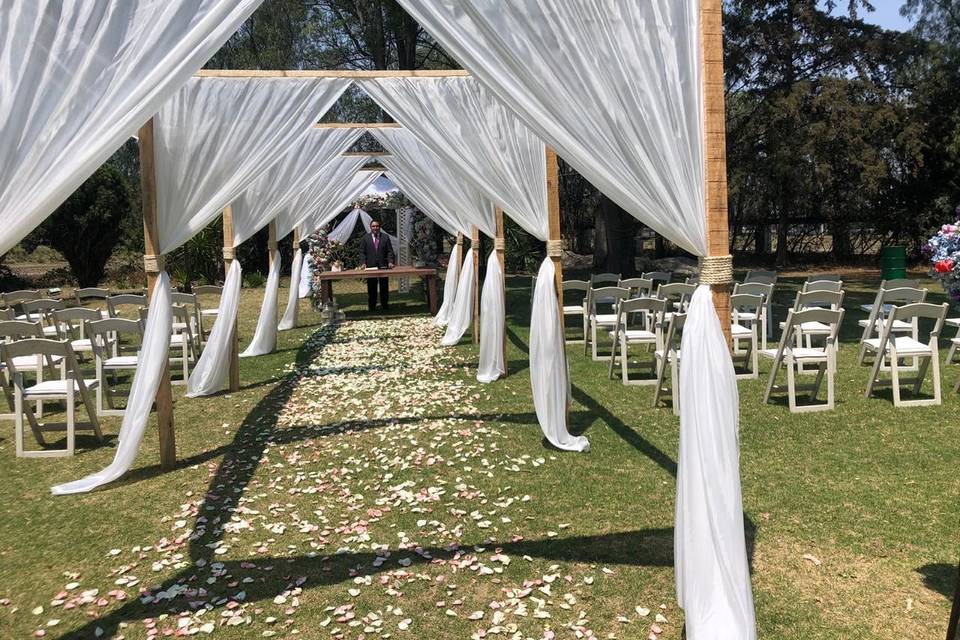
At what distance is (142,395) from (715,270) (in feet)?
12.1

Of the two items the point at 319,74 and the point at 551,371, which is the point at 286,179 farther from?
the point at 551,371

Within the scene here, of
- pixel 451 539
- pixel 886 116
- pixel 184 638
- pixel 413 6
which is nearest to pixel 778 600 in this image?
pixel 451 539

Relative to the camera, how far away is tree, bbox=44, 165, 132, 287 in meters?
18.2

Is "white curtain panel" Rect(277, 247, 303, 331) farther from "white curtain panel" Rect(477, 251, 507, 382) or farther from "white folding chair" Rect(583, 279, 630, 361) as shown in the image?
"white curtain panel" Rect(477, 251, 507, 382)

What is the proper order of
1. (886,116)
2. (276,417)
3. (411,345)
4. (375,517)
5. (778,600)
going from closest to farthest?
(778,600) < (375,517) < (276,417) < (411,345) < (886,116)

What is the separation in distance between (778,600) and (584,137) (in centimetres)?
216

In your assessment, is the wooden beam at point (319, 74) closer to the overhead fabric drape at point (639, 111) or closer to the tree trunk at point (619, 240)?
the overhead fabric drape at point (639, 111)

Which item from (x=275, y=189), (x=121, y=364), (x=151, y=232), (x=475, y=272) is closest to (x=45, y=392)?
(x=121, y=364)

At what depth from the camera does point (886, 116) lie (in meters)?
17.5

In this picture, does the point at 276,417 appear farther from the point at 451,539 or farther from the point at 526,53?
the point at 526,53

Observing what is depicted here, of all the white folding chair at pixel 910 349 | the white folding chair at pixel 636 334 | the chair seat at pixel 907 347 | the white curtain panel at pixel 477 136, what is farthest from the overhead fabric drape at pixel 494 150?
the chair seat at pixel 907 347

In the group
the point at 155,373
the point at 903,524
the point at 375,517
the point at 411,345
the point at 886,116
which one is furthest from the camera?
the point at 886,116

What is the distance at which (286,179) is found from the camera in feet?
28.7

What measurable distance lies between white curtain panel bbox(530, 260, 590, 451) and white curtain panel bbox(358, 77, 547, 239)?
58 centimetres
